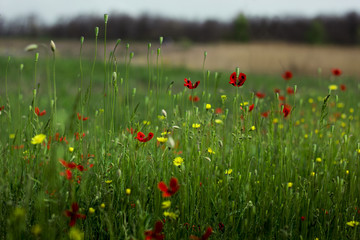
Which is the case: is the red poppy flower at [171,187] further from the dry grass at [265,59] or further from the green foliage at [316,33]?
A: the green foliage at [316,33]

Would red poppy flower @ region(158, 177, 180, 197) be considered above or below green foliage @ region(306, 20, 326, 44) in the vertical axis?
below

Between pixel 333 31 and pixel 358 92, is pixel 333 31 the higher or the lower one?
the higher one

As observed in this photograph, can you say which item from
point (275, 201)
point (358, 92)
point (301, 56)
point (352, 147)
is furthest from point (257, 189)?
point (301, 56)

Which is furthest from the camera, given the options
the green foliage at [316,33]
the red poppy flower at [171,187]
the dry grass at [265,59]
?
the green foliage at [316,33]

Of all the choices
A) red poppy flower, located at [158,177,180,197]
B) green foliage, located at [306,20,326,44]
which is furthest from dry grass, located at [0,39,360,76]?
green foliage, located at [306,20,326,44]

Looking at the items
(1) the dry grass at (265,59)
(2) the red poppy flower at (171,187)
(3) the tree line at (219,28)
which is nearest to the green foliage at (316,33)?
(3) the tree line at (219,28)

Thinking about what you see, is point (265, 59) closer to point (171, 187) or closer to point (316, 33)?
point (171, 187)

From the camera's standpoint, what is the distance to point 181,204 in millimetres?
1647

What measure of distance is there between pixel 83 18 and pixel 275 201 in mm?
30105

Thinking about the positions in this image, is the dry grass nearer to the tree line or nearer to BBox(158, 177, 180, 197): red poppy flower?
the tree line

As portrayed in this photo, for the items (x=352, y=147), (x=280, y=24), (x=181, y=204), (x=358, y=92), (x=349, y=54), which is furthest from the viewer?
(x=280, y=24)

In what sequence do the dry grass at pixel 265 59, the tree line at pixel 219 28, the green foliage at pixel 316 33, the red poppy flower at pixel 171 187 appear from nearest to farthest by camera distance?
the red poppy flower at pixel 171 187 < the dry grass at pixel 265 59 < the tree line at pixel 219 28 < the green foliage at pixel 316 33

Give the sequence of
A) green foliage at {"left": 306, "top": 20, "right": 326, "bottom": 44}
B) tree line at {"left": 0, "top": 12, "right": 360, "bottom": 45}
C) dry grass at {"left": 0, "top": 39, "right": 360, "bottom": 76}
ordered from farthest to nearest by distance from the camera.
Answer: green foliage at {"left": 306, "top": 20, "right": 326, "bottom": 44} → tree line at {"left": 0, "top": 12, "right": 360, "bottom": 45} → dry grass at {"left": 0, "top": 39, "right": 360, "bottom": 76}

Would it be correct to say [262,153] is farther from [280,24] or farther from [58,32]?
[58,32]
